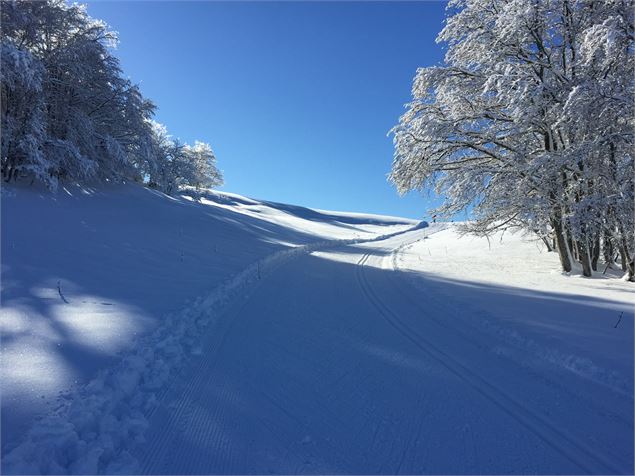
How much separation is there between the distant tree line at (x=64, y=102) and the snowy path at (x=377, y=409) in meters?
11.3

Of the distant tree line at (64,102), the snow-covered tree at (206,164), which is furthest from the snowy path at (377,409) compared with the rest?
the snow-covered tree at (206,164)

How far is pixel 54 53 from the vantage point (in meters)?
13.2

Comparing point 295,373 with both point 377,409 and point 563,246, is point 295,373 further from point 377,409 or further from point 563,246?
point 563,246

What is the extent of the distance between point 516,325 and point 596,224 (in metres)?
5.01

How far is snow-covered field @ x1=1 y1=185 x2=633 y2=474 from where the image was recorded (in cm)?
267

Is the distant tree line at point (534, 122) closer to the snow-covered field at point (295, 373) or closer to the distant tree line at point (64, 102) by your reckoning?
the snow-covered field at point (295, 373)

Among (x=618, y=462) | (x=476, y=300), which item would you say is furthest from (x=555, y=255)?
(x=618, y=462)

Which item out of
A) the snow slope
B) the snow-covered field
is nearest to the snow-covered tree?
the snow slope

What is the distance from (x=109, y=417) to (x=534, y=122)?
37.6 feet

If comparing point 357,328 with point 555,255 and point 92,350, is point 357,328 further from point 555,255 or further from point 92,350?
point 555,255

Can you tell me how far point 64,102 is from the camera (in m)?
13.8

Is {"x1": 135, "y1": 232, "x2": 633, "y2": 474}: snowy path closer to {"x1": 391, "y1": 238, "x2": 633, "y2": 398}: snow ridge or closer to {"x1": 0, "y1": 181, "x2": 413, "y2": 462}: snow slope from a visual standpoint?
{"x1": 391, "y1": 238, "x2": 633, "y2": 398}: snow ridge

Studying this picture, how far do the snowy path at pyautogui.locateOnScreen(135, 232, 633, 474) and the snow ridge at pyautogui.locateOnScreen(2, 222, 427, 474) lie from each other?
0.53 ft

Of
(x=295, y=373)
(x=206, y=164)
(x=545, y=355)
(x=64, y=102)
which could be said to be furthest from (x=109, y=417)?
(x=206, y=164)
